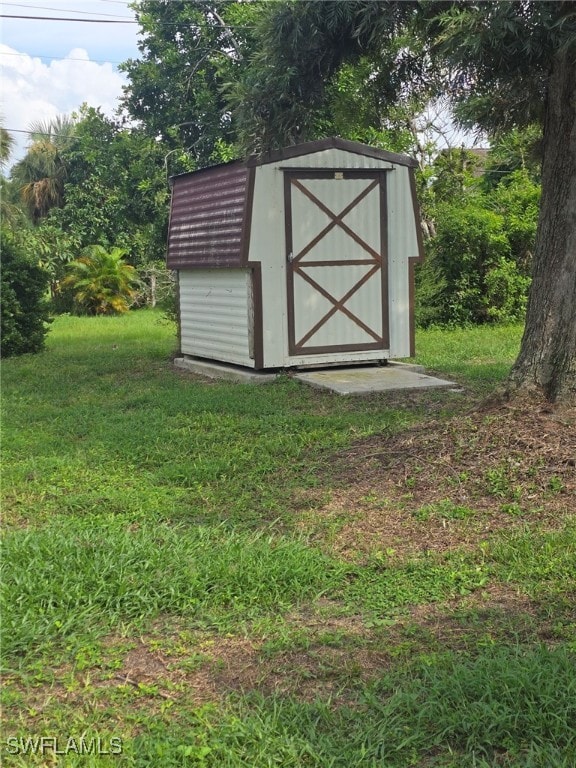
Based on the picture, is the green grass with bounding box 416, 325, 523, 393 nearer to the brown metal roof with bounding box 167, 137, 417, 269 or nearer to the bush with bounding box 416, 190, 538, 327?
the bush with bounding box 416, 190, 538, 327

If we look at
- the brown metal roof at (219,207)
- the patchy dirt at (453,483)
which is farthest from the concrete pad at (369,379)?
the patchy dirt at (453,483)

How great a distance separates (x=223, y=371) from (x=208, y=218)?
217 cm

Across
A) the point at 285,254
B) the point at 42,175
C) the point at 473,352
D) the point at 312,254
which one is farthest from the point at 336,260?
the point at 42,175

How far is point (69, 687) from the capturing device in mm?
3479

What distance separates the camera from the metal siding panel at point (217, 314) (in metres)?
11.7

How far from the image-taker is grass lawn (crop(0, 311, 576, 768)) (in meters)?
3.13

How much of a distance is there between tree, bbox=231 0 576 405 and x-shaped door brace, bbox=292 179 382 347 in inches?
136

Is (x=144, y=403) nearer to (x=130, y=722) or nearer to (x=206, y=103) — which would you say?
Answer: (x=130, y=722)

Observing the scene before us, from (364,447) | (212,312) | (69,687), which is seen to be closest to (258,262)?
(212,312)

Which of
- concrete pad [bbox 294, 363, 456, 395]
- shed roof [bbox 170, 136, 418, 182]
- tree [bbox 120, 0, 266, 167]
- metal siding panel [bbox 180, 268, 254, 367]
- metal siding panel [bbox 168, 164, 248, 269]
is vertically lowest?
concrete pad [bbox 294, 363, 456, 395]

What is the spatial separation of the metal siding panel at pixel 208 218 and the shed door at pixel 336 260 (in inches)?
25.8

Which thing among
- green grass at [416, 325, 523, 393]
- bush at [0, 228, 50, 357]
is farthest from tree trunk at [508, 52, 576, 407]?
bush at [0, 228, 50, 357]

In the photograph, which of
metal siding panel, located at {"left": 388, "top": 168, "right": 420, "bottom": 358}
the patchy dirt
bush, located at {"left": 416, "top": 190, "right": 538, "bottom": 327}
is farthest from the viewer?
bush, located at {"left": 416, "top": 190, "right": 538, "bottom": 327}

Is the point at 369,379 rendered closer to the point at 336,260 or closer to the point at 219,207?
the point at 336,260
